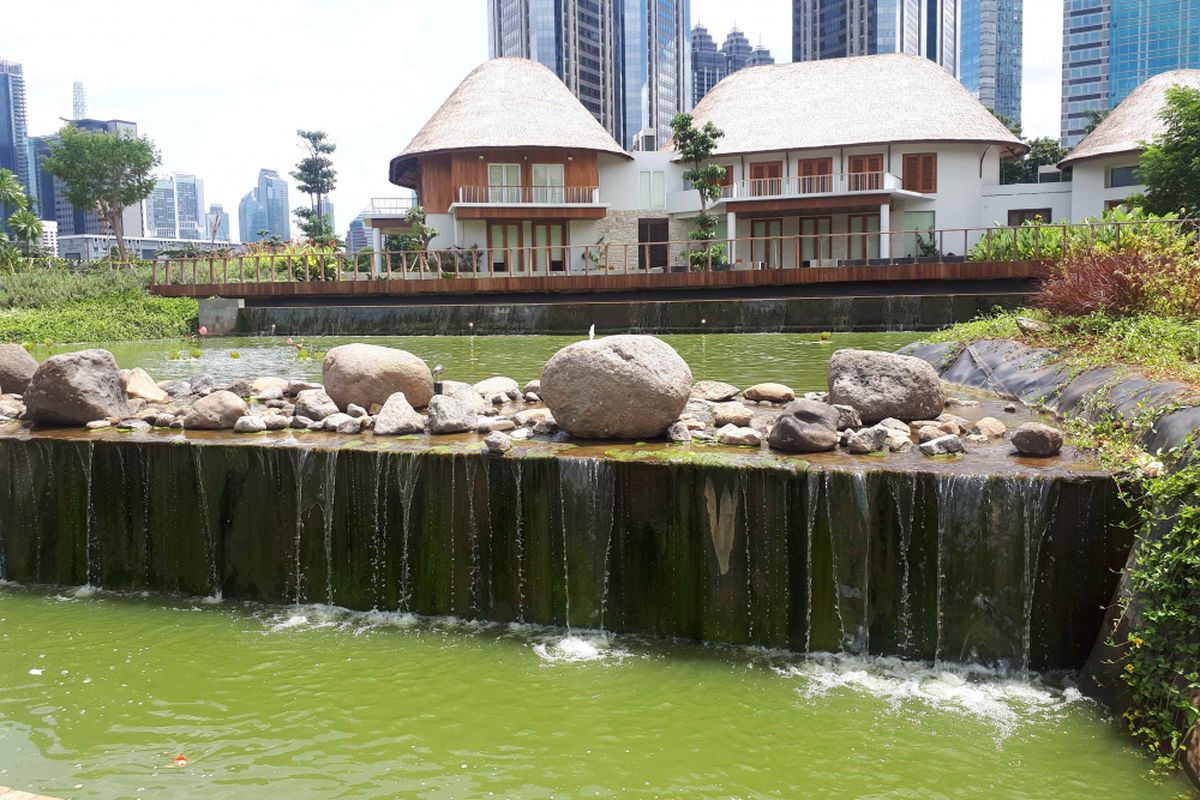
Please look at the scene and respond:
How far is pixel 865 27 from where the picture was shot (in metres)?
134

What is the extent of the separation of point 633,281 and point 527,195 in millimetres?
14140

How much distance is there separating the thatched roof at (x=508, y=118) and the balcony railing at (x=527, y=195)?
5.77 ft

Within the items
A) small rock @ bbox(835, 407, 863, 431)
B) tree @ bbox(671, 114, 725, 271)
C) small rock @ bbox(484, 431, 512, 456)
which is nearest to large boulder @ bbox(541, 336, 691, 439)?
small rock @ bbox(484, 431, 512, 456)

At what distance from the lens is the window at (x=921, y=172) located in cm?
4147

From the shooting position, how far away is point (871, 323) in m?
23.9

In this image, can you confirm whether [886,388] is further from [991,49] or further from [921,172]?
[991,49]

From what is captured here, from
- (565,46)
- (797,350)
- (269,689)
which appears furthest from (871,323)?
(565,46)

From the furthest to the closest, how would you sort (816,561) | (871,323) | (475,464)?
1. (871,323)
2. (475,464)
3. (816,561)

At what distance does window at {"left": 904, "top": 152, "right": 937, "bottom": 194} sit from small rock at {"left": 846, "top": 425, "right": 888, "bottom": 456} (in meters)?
36.6

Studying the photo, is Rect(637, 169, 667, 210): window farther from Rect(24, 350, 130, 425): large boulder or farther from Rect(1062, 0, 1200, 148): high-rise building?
Rect(1062, 0, 1200, 148): high-rise building

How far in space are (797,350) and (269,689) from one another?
548 inches

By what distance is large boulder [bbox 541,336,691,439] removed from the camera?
26.0 ft

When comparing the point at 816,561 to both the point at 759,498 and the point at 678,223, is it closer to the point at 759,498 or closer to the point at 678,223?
the point at 759,498

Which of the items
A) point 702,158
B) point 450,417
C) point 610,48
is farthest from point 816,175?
point 610,48
